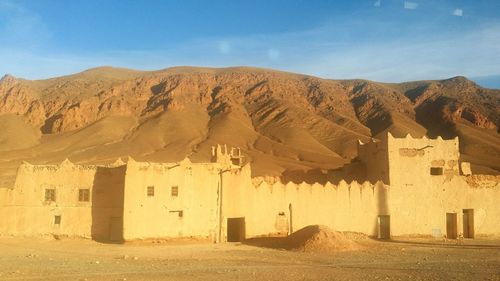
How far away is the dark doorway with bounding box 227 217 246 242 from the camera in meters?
26.6

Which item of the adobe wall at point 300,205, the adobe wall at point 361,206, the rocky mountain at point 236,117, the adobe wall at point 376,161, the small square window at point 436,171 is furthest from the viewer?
the rocky mountain at point 236,117

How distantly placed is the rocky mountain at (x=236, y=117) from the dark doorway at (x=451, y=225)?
30.6 metres

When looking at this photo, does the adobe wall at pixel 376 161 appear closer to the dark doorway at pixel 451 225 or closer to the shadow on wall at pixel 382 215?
the shadow on wall at pixel 382 215

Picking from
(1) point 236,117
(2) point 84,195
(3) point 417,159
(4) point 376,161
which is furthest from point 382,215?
(1) point 236,117

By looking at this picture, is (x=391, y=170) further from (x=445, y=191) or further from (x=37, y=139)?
(x=37, y=139)

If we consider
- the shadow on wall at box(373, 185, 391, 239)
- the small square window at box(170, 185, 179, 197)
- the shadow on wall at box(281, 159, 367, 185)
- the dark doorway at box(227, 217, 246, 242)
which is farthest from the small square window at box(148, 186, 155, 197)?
the shadow on wall at box(373, 185, 391, 239)

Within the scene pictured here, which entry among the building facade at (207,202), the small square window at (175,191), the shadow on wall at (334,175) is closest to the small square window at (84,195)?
the building facade at (207,202)

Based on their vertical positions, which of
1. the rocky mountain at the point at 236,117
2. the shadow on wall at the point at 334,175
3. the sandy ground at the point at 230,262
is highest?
the rocky mountain at the point at 236,117

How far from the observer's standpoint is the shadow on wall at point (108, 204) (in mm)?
25766

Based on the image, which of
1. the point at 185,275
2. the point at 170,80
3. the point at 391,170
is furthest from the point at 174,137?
the point at 185,275

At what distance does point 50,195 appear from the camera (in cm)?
2580

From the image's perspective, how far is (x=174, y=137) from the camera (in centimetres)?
8356

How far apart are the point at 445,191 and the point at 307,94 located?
89.0 meters

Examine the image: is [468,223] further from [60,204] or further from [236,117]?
[236,117]
